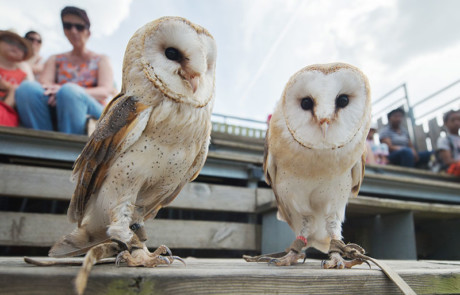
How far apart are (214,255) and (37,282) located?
2.33m

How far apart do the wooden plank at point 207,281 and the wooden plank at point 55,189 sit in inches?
48.2

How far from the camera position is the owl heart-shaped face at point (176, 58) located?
3.61ft

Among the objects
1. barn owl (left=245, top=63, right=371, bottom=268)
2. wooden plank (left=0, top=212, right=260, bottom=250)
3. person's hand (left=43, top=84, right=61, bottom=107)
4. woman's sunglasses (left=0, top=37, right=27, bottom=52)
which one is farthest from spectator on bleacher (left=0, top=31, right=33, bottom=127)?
barn owl (left=245, top=63, right=371, bottom=268)

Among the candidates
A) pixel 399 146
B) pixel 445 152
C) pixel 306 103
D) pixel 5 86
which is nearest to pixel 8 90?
pixel 5 86

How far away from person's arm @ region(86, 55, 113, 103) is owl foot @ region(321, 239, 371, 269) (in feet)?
6.13

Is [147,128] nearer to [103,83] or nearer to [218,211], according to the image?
[218,211]

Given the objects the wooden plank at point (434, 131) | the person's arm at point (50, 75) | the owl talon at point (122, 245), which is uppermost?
the wooden plank at point (434, 131)

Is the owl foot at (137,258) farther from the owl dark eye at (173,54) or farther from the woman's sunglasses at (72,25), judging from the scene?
the woman's sunglasses at (72,25)

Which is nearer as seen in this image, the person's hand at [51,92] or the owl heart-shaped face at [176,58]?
the owl heart-shaped face at [176,58]

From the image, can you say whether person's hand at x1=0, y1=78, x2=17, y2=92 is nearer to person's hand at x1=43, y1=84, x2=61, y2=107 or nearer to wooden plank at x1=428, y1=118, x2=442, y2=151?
person's hand at x1=43, y1=84, x2=61, y2=107

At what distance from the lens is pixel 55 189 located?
1.99m

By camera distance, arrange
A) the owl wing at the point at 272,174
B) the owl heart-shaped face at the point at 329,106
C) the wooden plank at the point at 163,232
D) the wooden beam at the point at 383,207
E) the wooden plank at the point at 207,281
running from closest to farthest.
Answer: the wooden plank at the point at 207,281 → the owl heart-shaped face at the point at 329,106 → the owl wing at the point at 272,174 → the wooden plank at the point at 163,232 → the wooden beam at the point at 383,207

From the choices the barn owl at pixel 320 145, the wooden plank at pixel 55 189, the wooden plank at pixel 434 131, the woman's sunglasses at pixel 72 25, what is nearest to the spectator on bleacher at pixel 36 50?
the woman's sunglasses at pixel 72 25

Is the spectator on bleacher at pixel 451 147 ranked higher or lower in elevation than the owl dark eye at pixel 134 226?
higher
